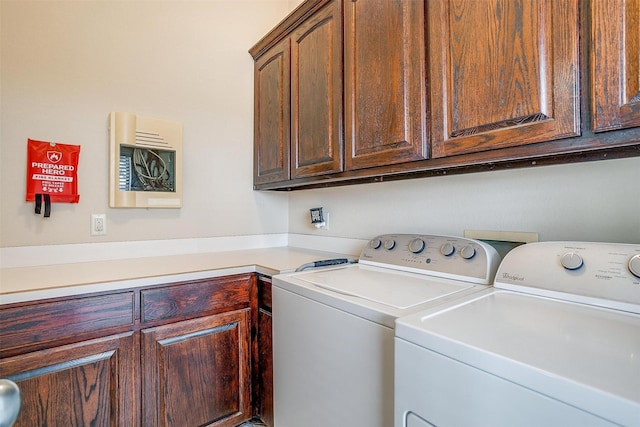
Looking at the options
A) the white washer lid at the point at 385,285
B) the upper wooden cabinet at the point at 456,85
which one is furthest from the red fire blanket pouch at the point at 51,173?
the white washer lid at the point at 385,285

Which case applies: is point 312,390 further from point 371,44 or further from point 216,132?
point 216,132

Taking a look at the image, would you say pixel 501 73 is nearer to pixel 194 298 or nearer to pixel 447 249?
pixel 447 249

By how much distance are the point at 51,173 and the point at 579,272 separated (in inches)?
86.0

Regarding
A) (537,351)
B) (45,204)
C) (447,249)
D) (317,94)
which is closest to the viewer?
(537,351)

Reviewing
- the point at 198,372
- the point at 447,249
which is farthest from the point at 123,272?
the point at 447,249

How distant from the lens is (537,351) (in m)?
0.56

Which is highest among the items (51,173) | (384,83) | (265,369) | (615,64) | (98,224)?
(384,83)

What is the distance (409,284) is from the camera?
1108mm

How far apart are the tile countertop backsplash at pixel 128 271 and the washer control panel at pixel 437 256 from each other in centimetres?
39

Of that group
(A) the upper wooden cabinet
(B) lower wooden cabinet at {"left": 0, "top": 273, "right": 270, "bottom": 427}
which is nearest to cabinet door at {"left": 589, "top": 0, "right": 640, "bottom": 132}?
(A) the upper wooden cabinet

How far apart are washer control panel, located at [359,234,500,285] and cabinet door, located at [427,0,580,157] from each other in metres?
0.37

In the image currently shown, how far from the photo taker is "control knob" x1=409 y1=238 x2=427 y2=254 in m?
1.31

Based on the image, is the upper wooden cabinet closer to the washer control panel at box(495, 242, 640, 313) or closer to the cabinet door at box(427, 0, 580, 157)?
the cabinet door at box(427, 0, 580, 157)

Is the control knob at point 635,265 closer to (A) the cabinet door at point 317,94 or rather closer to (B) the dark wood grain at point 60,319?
(A) the cabinet door at point 317,94
